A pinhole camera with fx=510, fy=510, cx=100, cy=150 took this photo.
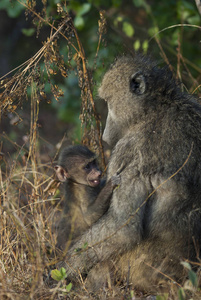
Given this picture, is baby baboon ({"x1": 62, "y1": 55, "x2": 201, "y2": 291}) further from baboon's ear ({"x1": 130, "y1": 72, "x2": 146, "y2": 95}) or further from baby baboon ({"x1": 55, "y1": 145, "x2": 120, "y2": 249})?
baby baboon ({"x1": 55, "y1": 145, "x2": 120, "y2": 249})

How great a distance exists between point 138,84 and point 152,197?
74 cm

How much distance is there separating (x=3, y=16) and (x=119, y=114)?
7.59 m

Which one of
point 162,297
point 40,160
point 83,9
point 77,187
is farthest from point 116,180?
point 83,9

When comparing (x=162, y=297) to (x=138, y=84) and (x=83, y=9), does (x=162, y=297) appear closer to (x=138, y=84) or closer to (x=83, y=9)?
(x=138, y=84)

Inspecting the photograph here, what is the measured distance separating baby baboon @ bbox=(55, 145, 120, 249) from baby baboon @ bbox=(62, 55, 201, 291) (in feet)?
0.80

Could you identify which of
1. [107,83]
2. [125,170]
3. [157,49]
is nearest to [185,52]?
[157,49]

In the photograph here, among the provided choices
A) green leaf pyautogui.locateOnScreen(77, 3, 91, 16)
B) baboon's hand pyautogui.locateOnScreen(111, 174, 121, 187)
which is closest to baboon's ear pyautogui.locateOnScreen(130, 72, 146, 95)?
baboon's hand pyautogui.locateOnScreen(111, 174, 121, 187)

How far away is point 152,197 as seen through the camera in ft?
9.99

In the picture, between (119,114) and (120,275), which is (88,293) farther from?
(119,114)

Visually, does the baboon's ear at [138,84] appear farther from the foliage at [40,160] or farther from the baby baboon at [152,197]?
the foliage at [40,160]

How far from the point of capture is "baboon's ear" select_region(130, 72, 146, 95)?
3.23 m

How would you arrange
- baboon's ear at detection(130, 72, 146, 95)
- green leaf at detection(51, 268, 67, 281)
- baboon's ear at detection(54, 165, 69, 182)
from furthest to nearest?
baboon's ear at detection(54, 165, 69, 182) → baboon's ear at detection(130, 72, 146, 95) → green leaf at detection(51, 268, 67, 281)

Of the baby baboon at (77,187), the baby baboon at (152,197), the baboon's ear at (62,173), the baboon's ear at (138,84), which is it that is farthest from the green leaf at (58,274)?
the baboon's ear at (138,84)

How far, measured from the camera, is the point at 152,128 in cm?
313
